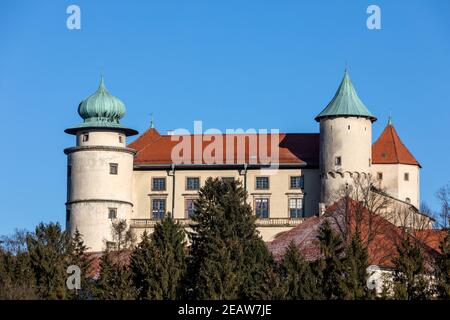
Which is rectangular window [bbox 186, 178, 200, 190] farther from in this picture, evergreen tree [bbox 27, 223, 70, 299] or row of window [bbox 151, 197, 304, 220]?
evergreen tree [bbox 27, 223, 70, 299]

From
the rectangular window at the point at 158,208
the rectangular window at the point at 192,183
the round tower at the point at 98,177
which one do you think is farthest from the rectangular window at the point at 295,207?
the round tower at the point at 98,177

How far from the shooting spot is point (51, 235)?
2940 inches

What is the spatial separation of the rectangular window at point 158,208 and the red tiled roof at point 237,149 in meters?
2.69

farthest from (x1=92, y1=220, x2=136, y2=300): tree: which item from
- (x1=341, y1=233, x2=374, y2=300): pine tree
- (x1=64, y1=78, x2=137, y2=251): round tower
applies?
(x1=64, y1=78, x2=137, y2=251): round tower

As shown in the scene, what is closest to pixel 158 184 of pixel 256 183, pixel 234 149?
pixel 234 149

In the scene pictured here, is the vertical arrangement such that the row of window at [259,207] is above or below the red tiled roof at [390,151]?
below

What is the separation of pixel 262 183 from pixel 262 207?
1.78 meters

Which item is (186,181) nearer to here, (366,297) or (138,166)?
(138,166)

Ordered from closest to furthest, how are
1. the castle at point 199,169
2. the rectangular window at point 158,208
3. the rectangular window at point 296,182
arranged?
the castle at point 199,169, the rectangular window at point 296,182, the rectangular window at point 158,208

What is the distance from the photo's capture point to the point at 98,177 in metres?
104

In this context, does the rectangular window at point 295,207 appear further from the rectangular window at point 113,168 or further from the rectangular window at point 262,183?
the rectangular window at point 113,168

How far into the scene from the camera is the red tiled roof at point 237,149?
108m
